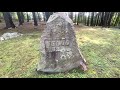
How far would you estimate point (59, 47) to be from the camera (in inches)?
217

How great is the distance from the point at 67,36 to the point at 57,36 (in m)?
0.31

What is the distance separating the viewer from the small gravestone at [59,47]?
17.5 feet

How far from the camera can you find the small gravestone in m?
5.34

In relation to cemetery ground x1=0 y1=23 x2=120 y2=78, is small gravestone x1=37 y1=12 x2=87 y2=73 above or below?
above

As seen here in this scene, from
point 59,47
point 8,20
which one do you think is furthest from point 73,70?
point 8,20

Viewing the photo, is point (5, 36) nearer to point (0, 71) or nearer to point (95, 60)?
point (0, 71)

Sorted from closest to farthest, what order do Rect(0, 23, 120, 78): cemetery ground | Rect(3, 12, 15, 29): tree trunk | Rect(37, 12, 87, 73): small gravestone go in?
1. Rect(37, 12, 87, 73): small gravestone
2. Rect(0, 23, 120, 78): cemetery ground
3. Rect(3, 12, 15, 29): tree trunk

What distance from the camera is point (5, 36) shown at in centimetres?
1080

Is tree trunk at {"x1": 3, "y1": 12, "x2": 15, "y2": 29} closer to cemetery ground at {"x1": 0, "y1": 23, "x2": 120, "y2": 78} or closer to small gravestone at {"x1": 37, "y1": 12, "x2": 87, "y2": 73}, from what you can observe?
cemetery ground at {"x1": 0, "y1": 23, "x2": 120, "y2": 78}

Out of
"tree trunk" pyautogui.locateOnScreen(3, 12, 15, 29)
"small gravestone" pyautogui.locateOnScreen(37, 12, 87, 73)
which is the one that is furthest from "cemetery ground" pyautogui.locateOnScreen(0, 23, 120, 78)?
"tree trunk" pyautogui.locateOnScreen(3, 12, 15, 29)

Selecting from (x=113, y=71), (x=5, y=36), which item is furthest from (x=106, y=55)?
(x=5, y=36)

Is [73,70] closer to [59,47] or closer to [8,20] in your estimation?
[59,47]

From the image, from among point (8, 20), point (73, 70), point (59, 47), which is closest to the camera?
point (59, 47)

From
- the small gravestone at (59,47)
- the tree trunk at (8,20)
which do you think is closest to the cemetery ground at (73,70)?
the small gravestone at (59,47)
